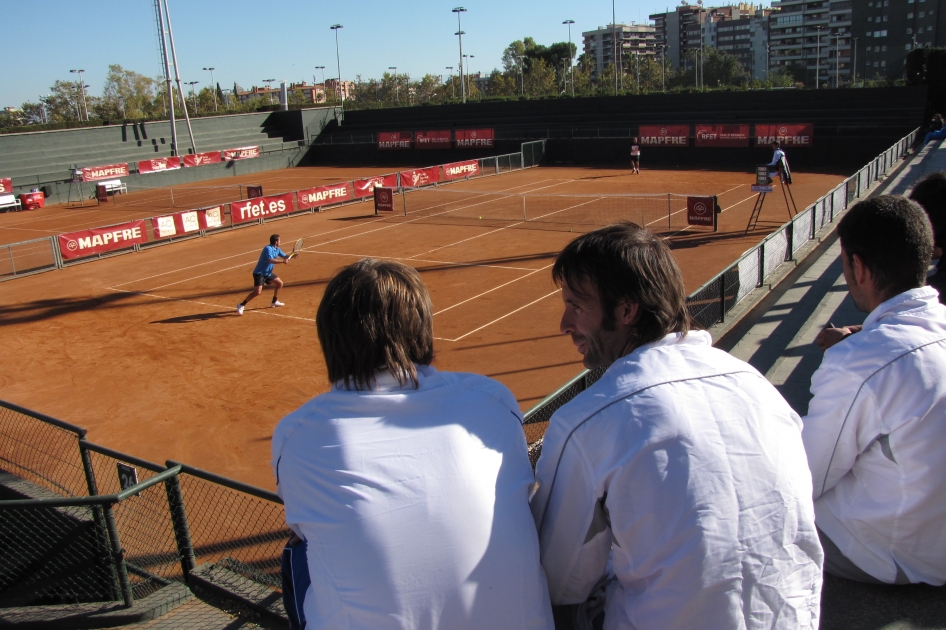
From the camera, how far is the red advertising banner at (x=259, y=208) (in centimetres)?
3073

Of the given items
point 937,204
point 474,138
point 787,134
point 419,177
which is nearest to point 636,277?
point 937,204

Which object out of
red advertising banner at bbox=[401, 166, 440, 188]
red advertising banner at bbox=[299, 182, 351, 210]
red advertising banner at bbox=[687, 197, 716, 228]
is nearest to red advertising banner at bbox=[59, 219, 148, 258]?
red advertising banner at bbox=[299, 182, 351, 210]

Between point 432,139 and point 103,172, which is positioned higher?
point 432,139

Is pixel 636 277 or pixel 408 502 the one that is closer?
pixel 408 502

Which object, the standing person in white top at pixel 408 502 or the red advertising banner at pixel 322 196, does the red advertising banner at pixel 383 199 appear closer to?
the red advertising banner at pixel 322 196

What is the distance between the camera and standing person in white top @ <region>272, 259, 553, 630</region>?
6.18ft

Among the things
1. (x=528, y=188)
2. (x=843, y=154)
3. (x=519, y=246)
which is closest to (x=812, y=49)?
(x=843, y=154)

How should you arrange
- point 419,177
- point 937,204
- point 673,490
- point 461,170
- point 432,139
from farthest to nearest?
point 432,139
point 461,170
point 419,177
point 937,204
point 673,490

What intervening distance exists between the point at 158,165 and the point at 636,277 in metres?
54.8

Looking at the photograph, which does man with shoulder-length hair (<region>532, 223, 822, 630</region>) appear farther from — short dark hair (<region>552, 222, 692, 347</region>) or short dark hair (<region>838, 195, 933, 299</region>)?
short dark hair (<region>838, 195, 933, 299</region>)

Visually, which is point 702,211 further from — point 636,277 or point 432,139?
point 432,139

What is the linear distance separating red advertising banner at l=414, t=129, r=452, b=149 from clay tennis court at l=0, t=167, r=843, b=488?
22.5 metres

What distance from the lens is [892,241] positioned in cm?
287

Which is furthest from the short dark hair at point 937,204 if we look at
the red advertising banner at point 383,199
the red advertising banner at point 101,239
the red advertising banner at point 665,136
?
the red advertising banner at point 665,136
